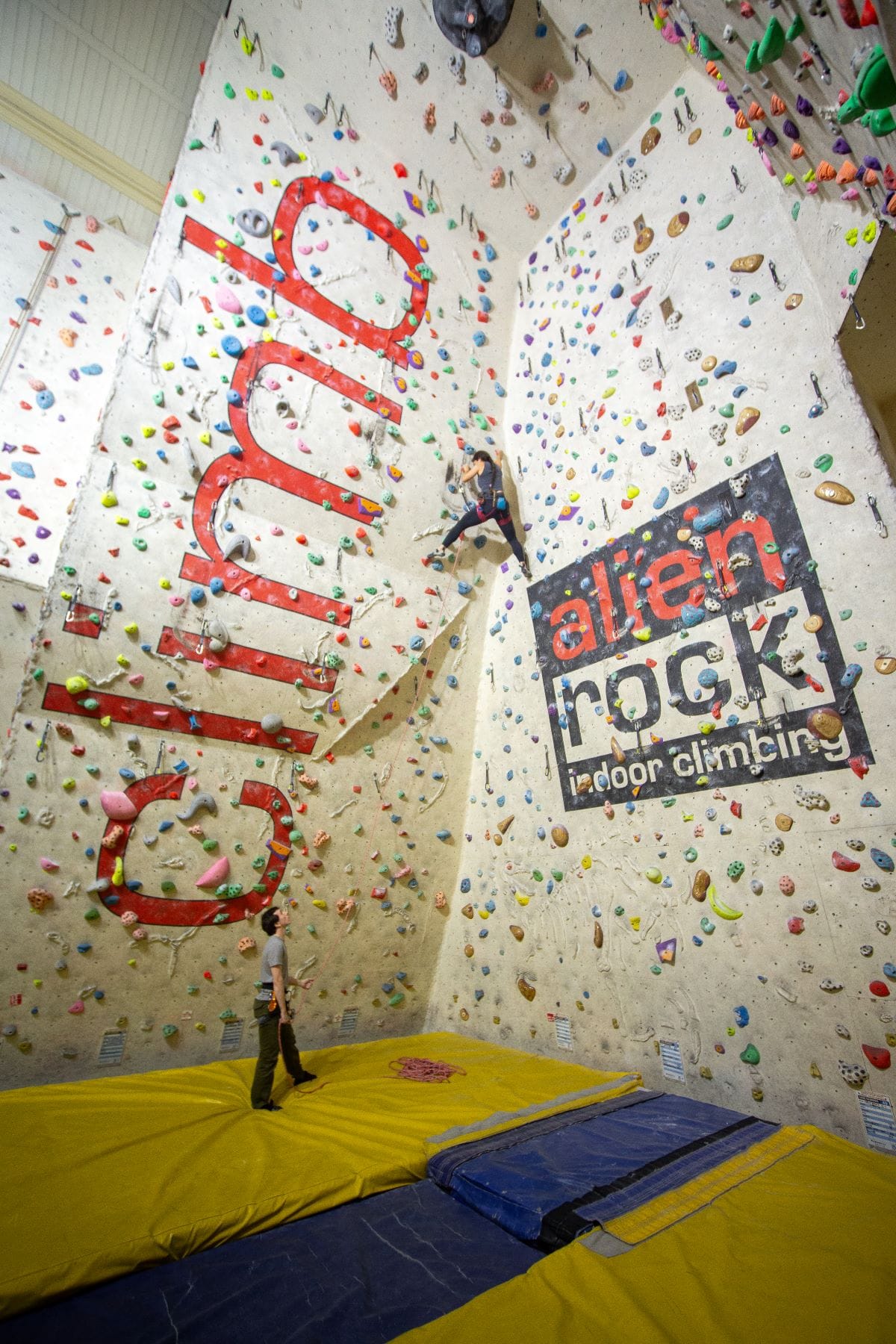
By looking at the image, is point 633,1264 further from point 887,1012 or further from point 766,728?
point 766,728

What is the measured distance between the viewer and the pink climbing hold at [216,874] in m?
3.06

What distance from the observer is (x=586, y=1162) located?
198 centimetres

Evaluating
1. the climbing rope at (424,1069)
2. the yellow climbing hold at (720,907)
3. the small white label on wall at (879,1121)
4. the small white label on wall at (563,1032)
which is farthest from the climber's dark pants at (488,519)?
the small white label on wall at (879,1121)

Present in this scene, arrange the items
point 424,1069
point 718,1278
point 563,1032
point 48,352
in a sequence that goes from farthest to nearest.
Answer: point 48,352 < point 563,1032 < point 424,1069 < point 718,1278

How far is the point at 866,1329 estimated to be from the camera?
1.21 metres

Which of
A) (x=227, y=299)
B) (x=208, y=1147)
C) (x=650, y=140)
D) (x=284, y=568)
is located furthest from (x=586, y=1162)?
(x=650, y=140)

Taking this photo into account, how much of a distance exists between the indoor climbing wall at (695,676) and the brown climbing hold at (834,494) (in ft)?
0.05

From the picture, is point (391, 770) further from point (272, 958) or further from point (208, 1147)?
point (208, 1147)

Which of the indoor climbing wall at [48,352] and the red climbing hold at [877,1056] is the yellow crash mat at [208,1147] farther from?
the indoor climbing wall at [48,352]

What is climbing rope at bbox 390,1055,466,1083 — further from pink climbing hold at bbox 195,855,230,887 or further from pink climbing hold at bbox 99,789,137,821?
pink climbing hold at bbox 99,789,137,821

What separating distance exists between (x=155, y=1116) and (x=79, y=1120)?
26 centimetres

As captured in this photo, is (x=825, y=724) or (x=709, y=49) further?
(x=825, y=724)

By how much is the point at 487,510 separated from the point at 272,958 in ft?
9.24

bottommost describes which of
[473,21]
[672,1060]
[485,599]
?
[672,1060]
